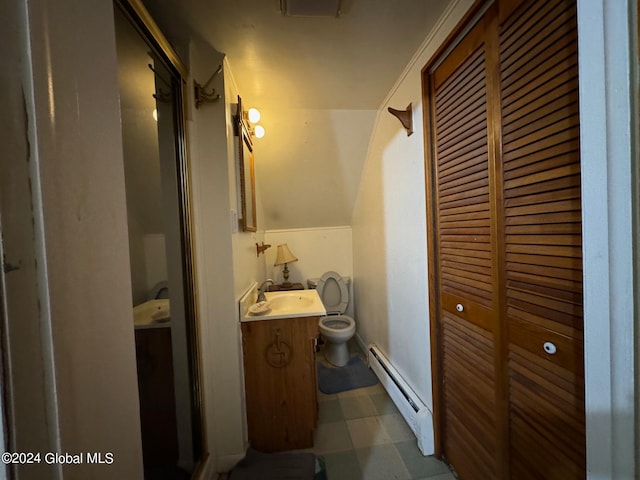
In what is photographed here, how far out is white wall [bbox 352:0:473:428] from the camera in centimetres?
142

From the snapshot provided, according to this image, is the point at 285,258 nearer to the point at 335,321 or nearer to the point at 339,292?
the point at 339,292

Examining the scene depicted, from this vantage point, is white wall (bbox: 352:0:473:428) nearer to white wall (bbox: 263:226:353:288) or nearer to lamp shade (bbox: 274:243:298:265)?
white wall (bbox: 263:226:353:288)

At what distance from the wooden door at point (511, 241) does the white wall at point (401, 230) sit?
5.3 inches

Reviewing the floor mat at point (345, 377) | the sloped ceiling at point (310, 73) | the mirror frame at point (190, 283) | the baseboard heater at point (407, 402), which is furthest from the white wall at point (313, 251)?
the mirror frame at point (190, 283)

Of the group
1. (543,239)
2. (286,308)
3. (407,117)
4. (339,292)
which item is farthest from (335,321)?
(543,239)

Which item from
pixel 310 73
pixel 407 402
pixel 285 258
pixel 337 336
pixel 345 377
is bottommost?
pixel 345 377

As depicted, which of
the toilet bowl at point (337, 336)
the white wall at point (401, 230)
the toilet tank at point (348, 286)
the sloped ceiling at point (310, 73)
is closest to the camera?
the sloped ceiling at point (310, 73)

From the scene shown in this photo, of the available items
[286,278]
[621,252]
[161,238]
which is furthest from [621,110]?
[286,278]

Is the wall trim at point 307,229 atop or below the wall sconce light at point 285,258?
atop

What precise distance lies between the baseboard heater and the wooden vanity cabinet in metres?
0.59

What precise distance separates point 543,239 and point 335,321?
210 centimetres

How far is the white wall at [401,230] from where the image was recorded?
1.42m

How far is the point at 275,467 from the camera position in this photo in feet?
4.39

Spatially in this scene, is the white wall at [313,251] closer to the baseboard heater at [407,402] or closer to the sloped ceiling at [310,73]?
the sloped ceiling at [310,73]
